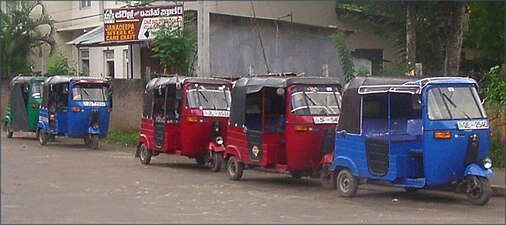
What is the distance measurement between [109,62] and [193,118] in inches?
672

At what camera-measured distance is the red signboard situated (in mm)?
27547

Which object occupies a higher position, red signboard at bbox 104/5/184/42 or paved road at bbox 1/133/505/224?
red signboard at bbox 104/5/184/42

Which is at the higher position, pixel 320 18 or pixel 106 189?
pixel 320 18

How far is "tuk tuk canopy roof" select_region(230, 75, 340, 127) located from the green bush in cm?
1646

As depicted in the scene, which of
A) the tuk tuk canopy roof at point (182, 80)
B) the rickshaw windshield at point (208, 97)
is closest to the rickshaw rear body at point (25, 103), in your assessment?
the tuk tuk canopy roof at point (182, 80)

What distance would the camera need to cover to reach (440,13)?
91.6 ft

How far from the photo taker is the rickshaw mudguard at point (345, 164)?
14.3 metres

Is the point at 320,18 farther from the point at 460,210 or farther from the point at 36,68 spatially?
the point at 460,210

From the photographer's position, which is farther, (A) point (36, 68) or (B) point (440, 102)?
(A) point (36, 68)

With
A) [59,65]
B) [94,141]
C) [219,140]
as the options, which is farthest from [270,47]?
[219,140]

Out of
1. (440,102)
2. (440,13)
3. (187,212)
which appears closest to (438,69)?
(440,13)

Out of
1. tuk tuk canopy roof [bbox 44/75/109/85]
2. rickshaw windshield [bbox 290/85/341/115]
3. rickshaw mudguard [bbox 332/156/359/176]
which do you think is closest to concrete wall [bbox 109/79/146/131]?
tuk tuk canopy roof [bbox 44/75/109/85]

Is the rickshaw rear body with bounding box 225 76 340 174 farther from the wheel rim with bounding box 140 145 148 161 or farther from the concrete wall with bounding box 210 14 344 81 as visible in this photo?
the concrete wall with bounding box 210 14 344 81

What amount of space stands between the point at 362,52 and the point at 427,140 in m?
21.5
